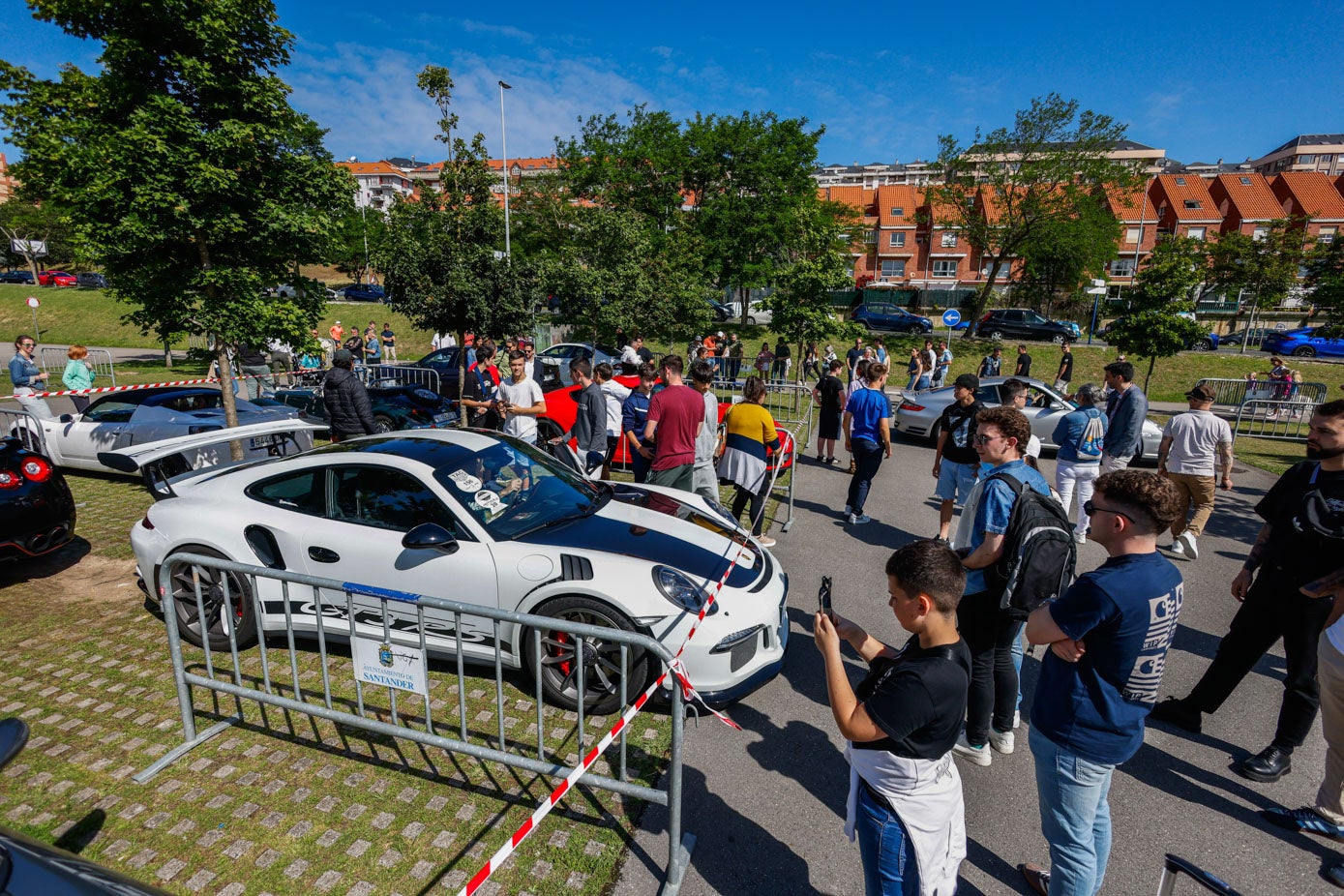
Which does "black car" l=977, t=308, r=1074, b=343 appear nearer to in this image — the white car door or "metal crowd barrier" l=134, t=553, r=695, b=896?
"metal crowd barrier" l=134, t=553, r=695, b=896

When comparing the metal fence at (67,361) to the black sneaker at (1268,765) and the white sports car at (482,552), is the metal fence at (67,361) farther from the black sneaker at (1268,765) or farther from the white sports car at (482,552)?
the black sneaker at (1268,765)

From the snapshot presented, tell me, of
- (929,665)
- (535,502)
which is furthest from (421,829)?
(929,665)

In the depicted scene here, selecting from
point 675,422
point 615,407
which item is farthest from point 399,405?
point 675,422

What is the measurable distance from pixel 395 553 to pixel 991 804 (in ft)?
12.1

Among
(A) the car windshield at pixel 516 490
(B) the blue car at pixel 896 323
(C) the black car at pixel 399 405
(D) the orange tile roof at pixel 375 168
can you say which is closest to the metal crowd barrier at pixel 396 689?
(A) the car windshield at pixel 516 490

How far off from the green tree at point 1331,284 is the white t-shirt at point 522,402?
14465mm

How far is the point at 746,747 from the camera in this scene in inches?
147

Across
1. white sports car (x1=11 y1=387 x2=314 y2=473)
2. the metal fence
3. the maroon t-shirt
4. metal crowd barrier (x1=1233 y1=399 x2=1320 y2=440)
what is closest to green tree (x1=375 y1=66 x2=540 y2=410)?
white sports car (x1=11 y1=387 x2=314 y2=473)

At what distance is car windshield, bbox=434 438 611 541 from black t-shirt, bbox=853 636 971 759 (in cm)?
267

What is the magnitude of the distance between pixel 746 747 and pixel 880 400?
5006mm

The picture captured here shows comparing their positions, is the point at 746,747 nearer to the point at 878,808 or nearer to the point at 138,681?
the point at 878,808

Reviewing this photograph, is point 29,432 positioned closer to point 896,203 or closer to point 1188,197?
point 896,203

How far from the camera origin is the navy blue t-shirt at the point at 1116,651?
7.48 ft

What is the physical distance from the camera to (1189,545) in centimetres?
710
